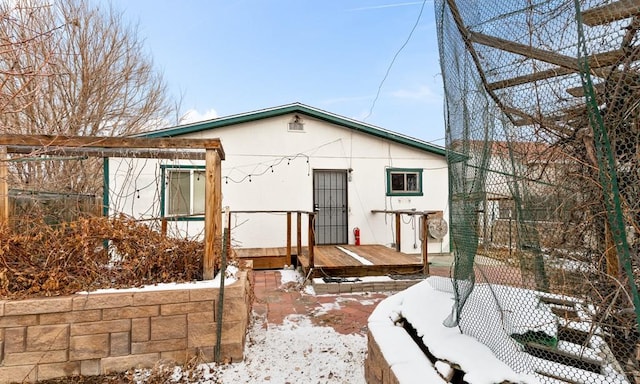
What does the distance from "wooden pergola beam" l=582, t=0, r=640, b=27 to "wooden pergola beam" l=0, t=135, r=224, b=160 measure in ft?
8.67

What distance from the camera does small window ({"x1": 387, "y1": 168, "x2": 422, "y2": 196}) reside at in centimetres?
787

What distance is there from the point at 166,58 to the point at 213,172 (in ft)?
36.0

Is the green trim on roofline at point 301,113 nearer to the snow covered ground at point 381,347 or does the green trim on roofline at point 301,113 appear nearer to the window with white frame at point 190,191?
the window with white frame at point 190,191

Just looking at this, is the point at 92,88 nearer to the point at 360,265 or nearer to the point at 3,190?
the point at 3,190

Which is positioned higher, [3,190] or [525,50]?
[525,50]

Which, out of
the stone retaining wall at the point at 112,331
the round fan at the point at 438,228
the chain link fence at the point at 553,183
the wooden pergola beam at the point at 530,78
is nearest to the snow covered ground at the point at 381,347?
the chain link fence at the point at 553,183

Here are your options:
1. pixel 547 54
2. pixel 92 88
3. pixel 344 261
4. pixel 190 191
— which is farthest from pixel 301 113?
pixel 92 88

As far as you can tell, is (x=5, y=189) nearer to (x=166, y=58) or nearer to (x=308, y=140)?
(x=308, y=140)

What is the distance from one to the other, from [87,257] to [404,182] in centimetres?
662

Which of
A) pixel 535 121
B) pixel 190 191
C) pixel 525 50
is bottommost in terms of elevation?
pixel 190 191

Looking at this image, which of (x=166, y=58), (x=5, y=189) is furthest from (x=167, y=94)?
(x=5, y=189)

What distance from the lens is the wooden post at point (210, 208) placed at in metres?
2.91

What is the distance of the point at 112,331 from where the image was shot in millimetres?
2533

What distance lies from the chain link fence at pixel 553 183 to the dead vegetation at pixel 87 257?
2.41 m
